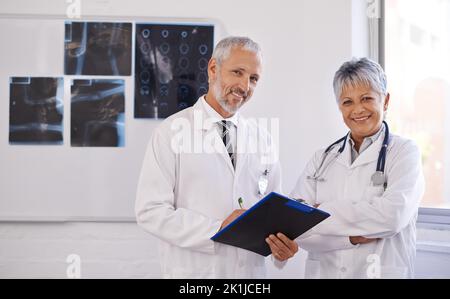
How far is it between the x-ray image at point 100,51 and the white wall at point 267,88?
0.27 ft

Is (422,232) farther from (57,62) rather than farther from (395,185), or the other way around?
(57,62)

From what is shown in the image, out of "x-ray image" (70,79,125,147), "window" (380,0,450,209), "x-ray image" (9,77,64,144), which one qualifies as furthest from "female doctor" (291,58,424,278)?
"x-ray image" (9,77,64,144)

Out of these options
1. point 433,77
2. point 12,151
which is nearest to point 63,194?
point 12,151

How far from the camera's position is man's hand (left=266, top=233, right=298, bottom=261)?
1457 mm

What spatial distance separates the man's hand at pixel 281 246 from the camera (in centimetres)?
146

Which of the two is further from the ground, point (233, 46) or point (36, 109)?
point (233, 46)

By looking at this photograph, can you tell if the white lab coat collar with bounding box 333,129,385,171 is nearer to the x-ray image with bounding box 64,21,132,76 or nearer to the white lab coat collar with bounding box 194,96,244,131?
the white lab coat collar with bounding box 194,96,244,131

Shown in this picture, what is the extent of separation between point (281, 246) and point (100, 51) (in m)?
1.28

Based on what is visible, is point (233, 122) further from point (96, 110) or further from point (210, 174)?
point (96, 110)

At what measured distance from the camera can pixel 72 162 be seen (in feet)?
7.43

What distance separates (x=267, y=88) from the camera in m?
2.29

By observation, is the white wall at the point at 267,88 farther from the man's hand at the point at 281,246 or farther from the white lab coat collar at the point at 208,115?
the man's hand at the point at 281,246

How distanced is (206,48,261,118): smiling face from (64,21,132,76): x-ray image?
2.33ft

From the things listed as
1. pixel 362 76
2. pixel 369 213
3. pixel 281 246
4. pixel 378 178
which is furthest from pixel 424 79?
pixel 281 246
